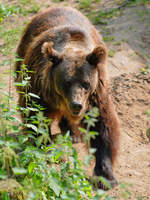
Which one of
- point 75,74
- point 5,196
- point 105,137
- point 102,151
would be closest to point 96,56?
point 75,74

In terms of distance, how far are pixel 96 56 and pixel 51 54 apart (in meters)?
0.57

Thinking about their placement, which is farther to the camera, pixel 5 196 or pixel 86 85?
pixel 86 85

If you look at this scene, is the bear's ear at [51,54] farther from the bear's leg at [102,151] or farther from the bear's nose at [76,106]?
the bear's leg at [102,151]

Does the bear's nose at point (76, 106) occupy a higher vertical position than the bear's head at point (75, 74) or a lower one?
lower

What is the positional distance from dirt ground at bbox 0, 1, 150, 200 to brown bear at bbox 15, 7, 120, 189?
38cm

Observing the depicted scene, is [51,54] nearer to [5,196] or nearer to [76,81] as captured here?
[76,81]

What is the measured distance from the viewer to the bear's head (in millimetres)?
4070

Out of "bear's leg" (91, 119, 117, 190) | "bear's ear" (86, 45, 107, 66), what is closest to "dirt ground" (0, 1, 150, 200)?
"bear's leg" (91, 119, 117, 190)

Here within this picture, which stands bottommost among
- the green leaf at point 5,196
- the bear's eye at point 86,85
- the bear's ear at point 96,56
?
the green leaf at point 5,196

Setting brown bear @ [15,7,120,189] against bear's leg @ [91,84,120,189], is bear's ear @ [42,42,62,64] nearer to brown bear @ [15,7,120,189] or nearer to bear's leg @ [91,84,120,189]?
brown bear @ [15,7,120,189]

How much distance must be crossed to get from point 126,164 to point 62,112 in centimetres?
120

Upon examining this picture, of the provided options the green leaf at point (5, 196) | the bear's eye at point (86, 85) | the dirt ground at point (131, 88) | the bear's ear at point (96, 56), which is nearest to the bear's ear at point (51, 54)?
the bear's ear at point (96, 56)

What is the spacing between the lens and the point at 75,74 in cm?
415

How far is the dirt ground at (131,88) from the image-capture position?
472 cm
